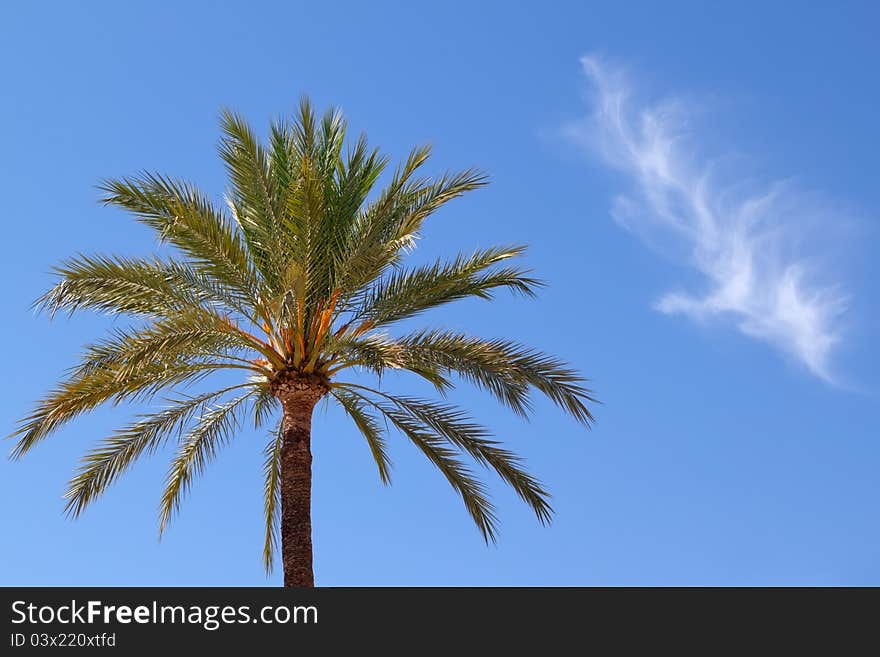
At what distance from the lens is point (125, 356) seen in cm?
1470

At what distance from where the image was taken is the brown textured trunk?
578 inches

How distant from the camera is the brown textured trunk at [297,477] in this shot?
14.7 meters

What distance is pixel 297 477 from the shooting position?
15148mm

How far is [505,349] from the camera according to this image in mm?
15367

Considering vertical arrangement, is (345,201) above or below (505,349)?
above

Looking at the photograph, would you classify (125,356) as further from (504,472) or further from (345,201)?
(504,472)
